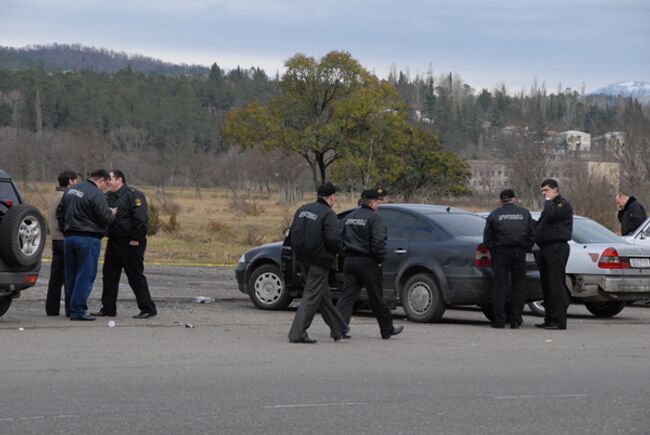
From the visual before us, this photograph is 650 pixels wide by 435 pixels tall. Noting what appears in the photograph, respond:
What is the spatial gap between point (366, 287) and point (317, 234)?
99 centimetres

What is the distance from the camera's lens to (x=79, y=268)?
14.4m

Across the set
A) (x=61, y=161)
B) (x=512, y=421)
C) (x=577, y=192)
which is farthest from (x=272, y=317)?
(x=61, y=161)

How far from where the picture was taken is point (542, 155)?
7750 centimetres

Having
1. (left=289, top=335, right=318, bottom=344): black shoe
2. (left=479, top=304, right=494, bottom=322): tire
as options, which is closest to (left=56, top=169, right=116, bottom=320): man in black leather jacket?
(left=289, top=335, right=318, bottom=344): black shoe

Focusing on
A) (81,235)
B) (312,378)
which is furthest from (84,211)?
(312,378)

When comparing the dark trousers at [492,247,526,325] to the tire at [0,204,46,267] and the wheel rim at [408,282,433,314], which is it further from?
the tire at [0,204,46,267]

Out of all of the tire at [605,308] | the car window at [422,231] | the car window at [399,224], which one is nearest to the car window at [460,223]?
the car window at [422,231]

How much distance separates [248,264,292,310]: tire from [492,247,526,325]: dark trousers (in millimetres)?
3382

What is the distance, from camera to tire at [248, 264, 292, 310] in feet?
55.8

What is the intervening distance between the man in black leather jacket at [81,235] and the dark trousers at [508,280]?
4792 millimetres

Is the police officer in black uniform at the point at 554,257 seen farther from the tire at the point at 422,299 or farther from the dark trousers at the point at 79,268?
the dark trousers at the point at 79,268

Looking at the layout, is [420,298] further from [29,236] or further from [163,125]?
[163,125]

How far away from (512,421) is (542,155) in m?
70.8

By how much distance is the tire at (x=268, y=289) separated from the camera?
55.8 feet
